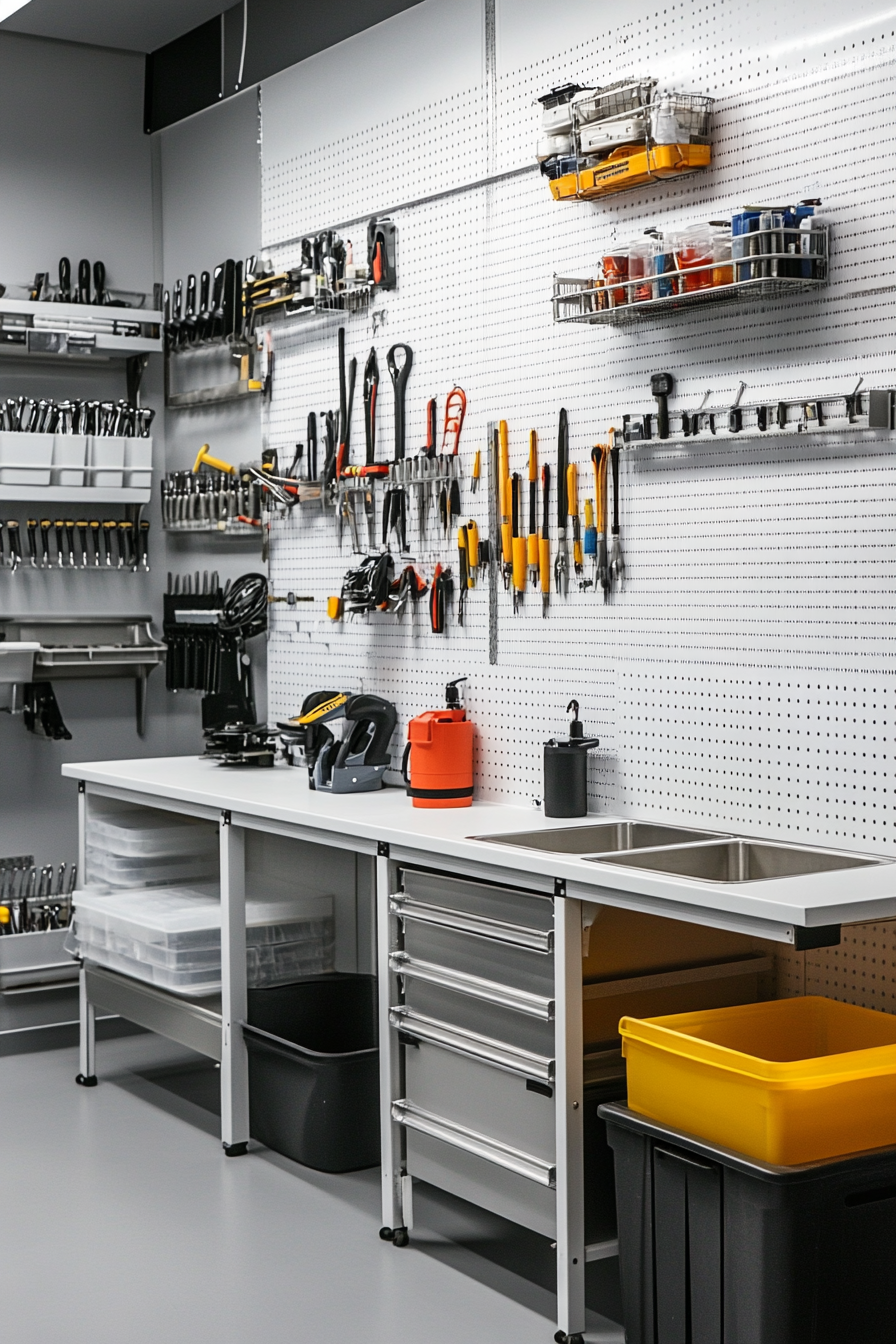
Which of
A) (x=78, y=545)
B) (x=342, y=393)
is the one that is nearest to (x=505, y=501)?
(x=342, y=393)

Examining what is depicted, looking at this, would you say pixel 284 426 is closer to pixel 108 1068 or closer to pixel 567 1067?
pixel 108 1068

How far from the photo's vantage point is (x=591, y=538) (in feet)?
12.5

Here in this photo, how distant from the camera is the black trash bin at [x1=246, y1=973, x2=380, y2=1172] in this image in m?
3.91

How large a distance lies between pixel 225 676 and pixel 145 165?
2059 millimetres

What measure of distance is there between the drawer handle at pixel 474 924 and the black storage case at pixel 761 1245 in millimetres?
425

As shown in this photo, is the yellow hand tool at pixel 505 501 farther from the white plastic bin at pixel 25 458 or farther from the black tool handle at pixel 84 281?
the black tool handle at pixel 84 281

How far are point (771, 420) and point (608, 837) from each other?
1.06 meters

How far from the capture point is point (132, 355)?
5.76m

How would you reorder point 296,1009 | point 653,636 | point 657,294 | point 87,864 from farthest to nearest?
point 87,864
point 296,1009
point 653,636
point 657,294

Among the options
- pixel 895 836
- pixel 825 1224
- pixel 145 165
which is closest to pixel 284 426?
pixel 145 165

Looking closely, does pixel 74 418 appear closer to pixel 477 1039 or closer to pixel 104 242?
pixel 104 242

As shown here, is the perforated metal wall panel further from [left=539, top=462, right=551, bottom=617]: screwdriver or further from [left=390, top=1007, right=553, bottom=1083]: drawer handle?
[left=390, top=1007, right=553, bottom=1083]: drawer handle

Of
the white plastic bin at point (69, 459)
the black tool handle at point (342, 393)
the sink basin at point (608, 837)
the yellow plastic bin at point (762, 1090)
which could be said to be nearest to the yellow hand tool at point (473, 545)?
the black tool handle at point (342, 393)

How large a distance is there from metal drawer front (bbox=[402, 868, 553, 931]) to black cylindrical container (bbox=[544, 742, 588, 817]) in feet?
1.37
